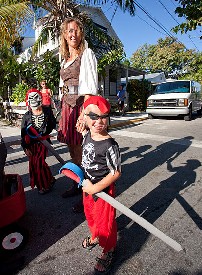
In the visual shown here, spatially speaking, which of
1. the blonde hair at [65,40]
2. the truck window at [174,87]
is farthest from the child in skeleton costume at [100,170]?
the truck window at [174,87]

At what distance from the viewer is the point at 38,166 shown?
10.1 ft

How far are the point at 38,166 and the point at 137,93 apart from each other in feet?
43.4

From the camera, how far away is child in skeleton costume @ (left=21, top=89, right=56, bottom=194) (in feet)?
9.47

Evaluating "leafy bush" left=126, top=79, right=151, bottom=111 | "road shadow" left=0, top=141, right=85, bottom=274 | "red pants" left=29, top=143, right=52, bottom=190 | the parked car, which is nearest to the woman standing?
"road shadow" left=0, top=141, right=85, bottom=274

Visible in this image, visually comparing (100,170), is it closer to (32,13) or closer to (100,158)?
(100,158)

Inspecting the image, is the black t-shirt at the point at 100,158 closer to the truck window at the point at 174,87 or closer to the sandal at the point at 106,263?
the sandal at the point at 106,263

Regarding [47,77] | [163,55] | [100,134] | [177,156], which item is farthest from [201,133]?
[163,55]

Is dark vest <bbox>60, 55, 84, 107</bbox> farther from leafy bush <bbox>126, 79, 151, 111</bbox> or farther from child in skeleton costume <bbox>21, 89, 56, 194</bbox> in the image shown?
leafy bush <bbox>126, 79, 151, 111</bbox>

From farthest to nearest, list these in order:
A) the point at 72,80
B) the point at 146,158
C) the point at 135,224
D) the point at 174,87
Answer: the point at 174,87, the point at 146,158, the point at 72,80, the point at 135,224

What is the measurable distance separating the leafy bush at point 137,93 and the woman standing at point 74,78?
13.1 metres

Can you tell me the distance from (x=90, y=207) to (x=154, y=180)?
2.02 m

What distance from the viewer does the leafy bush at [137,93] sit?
1542cm

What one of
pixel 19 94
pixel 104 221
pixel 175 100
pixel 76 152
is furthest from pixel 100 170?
pixel 175 100

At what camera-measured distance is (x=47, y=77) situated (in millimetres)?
11023
